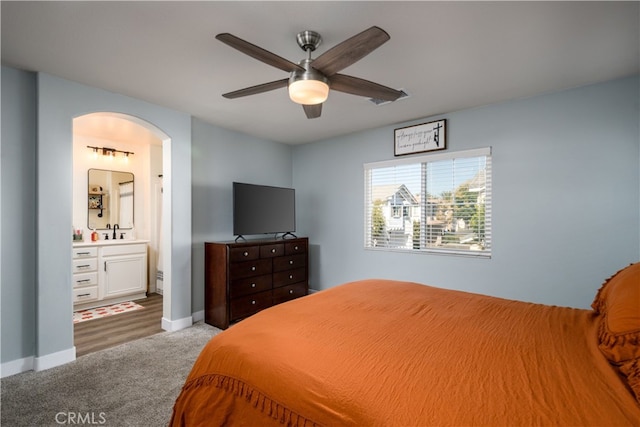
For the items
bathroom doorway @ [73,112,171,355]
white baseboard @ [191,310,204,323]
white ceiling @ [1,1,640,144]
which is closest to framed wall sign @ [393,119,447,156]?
white ceiling @ [1,1,640,144]

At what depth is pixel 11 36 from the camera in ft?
6.65

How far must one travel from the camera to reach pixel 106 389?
2223 millimetres

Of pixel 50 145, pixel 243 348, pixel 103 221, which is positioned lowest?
pixel 243 348

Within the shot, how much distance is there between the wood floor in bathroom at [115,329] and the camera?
3039mm

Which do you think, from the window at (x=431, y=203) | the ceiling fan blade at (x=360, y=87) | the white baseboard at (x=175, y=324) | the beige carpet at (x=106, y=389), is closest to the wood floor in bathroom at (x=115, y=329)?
the white baseboard at (x=175, y=324)

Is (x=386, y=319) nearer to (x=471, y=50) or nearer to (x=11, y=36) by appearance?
(x=471, y=50)

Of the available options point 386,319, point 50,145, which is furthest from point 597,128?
point 50,145

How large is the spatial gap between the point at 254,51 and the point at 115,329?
3.54 meters

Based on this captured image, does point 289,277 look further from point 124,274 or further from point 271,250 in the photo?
point 124,274

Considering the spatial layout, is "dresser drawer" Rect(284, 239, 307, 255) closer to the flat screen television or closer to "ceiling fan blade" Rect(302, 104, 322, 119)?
the flat screen television

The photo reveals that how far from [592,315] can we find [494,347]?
0.80 meters

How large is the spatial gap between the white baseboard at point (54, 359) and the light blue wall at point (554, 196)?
137 inches

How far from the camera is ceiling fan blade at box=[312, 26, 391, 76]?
1.48 metres

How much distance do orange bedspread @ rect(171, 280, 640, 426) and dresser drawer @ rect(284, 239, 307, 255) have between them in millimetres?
2450
